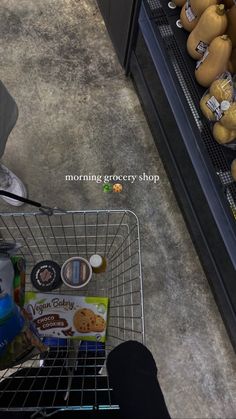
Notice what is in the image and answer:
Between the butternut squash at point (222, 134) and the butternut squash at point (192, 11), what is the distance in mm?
447

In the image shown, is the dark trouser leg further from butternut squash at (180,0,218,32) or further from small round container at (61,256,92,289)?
butternut squash at (180,0,218,32)

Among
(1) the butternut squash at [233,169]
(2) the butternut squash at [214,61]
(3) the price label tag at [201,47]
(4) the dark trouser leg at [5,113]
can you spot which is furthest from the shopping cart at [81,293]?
(3) the price label tag at [201,47]

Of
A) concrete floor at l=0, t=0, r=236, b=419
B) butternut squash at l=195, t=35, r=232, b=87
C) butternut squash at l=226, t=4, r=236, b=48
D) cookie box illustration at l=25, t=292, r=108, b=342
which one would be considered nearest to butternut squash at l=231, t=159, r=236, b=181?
butternut squash at l=195, t=35, r=232, b=87

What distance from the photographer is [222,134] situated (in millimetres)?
1599

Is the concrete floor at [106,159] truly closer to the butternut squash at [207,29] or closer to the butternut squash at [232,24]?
the butternut squash at [207,29]

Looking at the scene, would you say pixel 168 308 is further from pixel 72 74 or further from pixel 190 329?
pixel 72 74

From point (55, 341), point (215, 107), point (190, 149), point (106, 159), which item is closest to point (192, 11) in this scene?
point (215, 107)

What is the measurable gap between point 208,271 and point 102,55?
53.4 inches

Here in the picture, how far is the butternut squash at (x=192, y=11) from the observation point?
1.61 meters

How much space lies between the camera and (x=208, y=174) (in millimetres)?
1706

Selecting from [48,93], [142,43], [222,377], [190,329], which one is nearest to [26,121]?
[48,93]

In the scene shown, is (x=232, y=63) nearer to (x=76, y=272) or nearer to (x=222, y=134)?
(x=222, y=134)

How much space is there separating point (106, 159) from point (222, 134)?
774mm

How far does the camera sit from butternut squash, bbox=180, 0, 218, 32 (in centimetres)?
161
